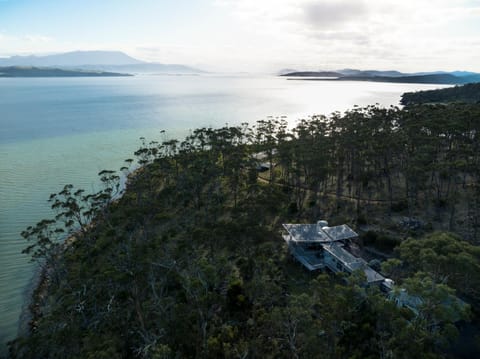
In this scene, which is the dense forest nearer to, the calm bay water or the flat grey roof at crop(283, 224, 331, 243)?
the flat grey roof at crop(283, 224, 331, 243)

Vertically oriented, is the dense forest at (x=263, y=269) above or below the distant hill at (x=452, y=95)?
below

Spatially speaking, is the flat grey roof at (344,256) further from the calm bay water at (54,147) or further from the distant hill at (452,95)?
the distant hill at (452,95)

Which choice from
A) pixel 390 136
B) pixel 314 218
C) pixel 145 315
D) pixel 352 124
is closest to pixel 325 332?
pixel 145 315

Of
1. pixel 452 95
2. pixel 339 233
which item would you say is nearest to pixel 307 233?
pixel 339 233

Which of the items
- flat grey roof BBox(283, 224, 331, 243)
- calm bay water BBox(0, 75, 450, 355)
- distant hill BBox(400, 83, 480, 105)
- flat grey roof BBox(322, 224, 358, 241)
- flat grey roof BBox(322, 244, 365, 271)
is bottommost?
calm bay water BBox(0, 75, 450, 355)

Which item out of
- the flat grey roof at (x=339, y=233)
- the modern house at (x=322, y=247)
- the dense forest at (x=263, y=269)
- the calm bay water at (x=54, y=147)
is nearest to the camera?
the dense forest at (x=263, y=269)

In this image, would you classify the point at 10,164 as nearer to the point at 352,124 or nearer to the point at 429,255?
the point at 352,124

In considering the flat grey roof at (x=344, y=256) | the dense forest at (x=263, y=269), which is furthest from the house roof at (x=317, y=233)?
the dense forest at (x=263, y=269)

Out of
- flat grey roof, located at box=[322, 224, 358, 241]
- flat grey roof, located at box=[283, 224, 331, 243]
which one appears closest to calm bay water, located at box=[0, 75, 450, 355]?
flat grey roof, located at box=[283, 224, 331, 243]
